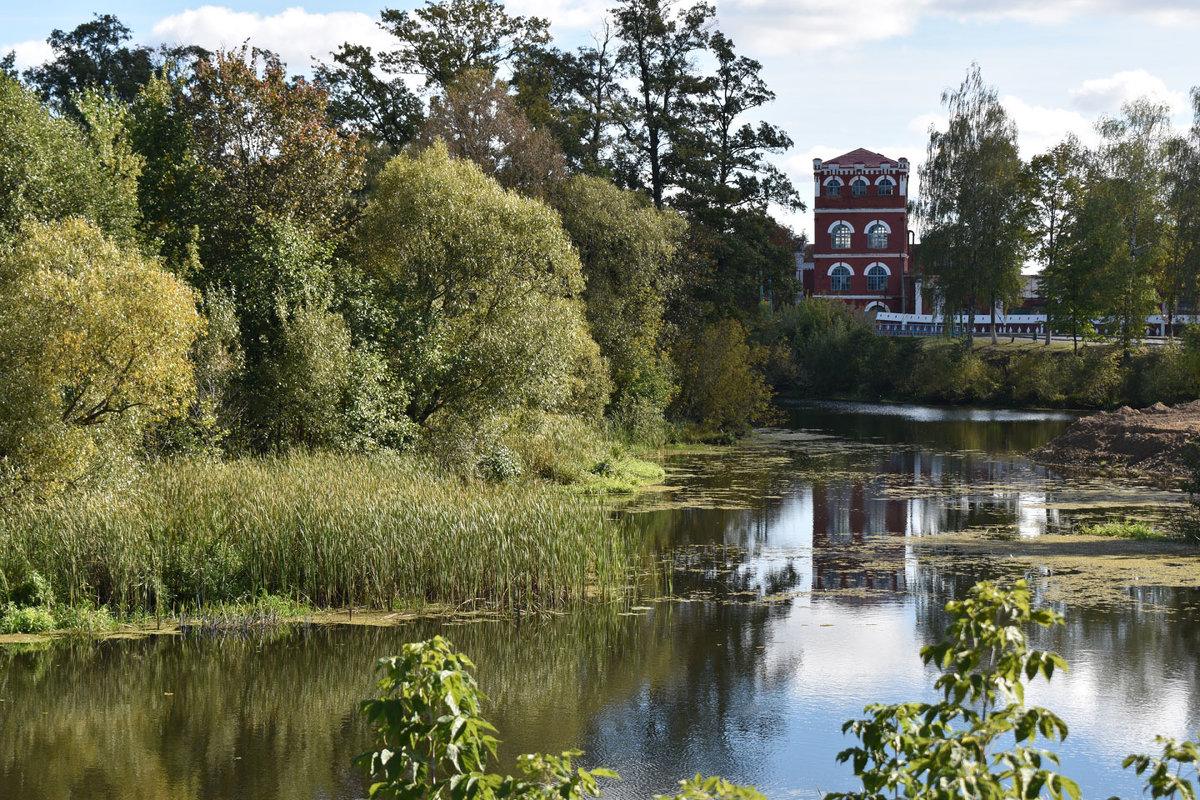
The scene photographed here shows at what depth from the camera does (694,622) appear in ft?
46.1

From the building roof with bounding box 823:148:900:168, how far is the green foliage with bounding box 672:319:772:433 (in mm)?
37823

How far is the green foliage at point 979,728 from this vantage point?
13.1 feet

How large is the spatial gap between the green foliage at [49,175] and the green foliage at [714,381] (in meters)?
20.3

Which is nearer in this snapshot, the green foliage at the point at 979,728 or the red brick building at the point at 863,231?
the green foliage at the point at 979,728

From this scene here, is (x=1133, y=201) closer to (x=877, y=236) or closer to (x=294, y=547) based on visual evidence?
(x=877, y=236)

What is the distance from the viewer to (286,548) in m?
14.4

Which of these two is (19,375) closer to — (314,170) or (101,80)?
(314,170)

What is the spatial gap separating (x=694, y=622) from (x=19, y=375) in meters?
9.26

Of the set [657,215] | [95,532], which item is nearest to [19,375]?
[95,532]

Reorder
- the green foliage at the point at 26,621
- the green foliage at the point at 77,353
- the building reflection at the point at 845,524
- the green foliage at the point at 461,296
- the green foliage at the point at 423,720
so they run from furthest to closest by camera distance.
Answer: the green foliage at the point at 461,296, the building reflection at the point at 845,524, the green foliage at the point at 77,353, the green foliage at the point at 26,621, the green foliage at the point at 423,720

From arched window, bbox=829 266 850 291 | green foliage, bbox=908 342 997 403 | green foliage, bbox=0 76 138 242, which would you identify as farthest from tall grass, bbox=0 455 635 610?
arched window, bbox=829 266 850 291

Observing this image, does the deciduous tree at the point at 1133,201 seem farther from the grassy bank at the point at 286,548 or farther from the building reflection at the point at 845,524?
the grassy bank at the point at 286,548

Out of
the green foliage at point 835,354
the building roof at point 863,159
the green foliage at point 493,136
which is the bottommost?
the green foliage at point 835,354

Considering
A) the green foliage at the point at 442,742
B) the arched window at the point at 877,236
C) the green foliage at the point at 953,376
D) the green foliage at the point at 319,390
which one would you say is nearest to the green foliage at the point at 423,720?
the green foliage at the point at 442,742
